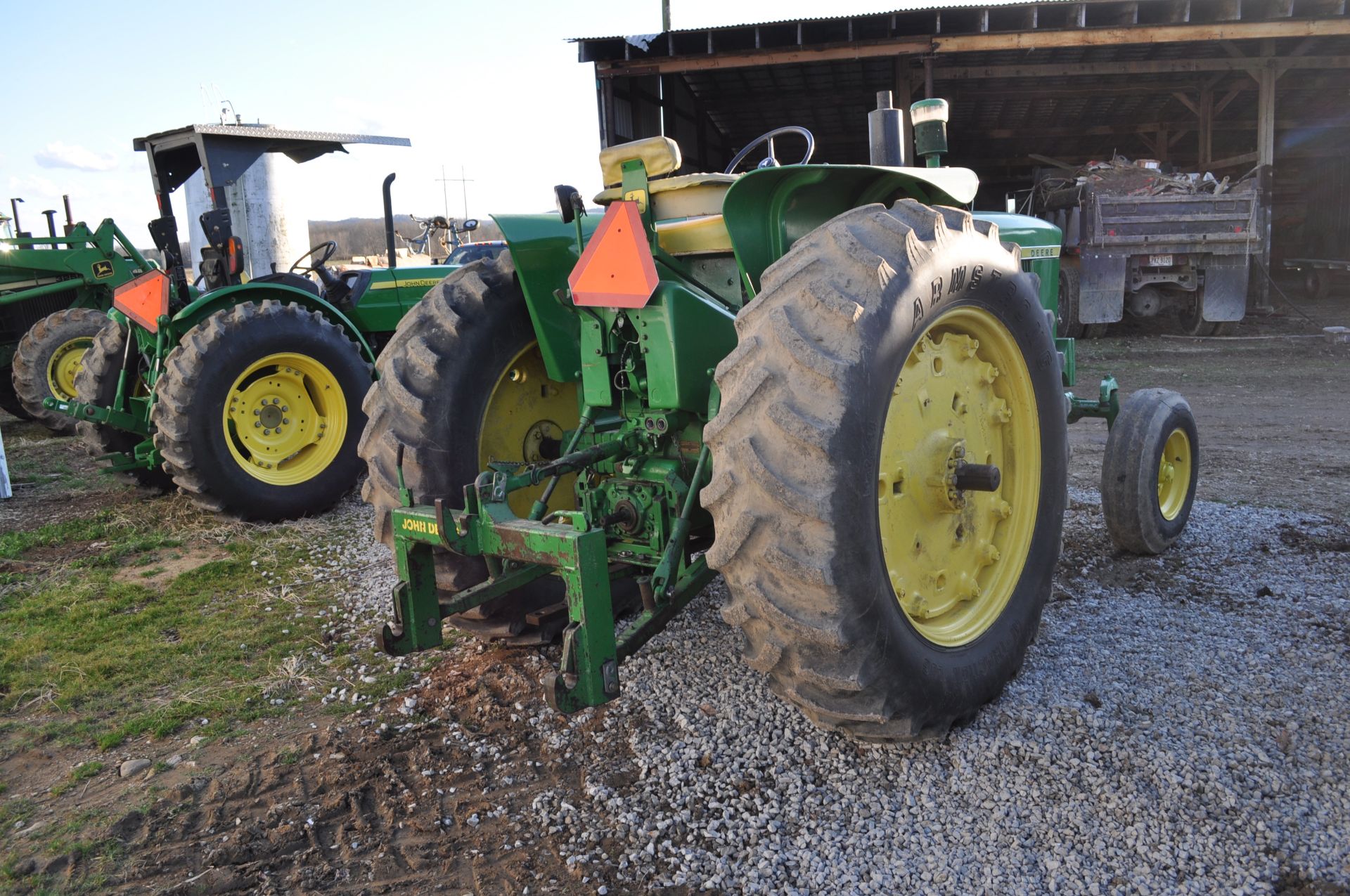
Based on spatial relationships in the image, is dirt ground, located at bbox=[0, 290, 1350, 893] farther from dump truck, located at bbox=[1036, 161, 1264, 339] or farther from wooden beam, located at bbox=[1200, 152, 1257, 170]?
wooden beam, located at bbox=[1200, 152, 1257, 170]

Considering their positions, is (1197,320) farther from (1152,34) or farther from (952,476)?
(952,476)

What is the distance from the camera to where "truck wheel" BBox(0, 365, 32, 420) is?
31.3ft

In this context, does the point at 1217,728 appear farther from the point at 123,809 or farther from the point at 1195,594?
the point at 123,809

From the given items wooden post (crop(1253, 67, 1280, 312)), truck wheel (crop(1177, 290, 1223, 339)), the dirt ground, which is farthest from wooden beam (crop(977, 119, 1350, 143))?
the dirt ground

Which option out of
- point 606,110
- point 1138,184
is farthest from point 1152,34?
point 606,110

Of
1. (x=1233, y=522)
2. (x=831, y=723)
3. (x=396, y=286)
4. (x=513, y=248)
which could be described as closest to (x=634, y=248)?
(x=513, y=248)

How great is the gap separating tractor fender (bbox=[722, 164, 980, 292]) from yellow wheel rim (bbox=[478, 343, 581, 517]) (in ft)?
3.11

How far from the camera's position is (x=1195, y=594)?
3.51 metres

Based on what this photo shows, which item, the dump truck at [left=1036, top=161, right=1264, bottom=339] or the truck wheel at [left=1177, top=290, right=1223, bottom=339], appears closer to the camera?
the dump truck at [left=1036, top=161, right=1264, bottom=339]

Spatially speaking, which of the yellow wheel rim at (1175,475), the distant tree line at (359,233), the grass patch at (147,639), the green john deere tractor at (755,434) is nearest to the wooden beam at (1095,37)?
the yellow wheel rim at (1175,475)

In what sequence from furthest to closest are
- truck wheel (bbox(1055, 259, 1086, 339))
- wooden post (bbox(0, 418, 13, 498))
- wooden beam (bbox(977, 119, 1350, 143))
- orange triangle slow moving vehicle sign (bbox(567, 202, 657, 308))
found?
wooden beam (bbox(977, 119, 1350, 143)) < truck wheel (bbox(1055, 259, 1086, 339)) < wooden post (bbox(0, 418, 13, 498)) < orange triangle slow moving vehicle sign (bbox(567, 202, 657, 308))

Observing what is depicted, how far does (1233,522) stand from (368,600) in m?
3.93

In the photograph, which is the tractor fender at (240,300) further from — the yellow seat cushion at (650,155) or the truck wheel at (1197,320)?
the truck wheel at (1197,320)

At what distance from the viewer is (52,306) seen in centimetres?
969
